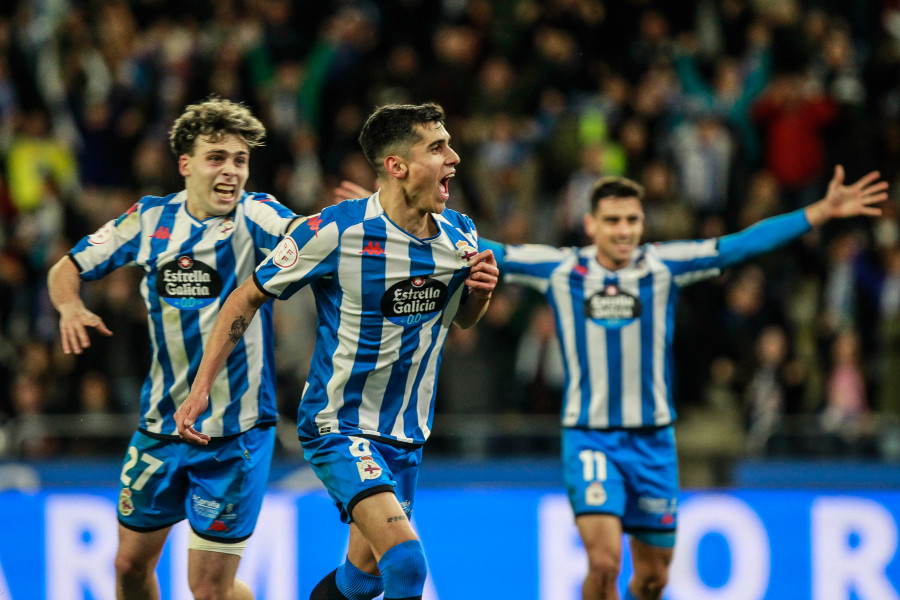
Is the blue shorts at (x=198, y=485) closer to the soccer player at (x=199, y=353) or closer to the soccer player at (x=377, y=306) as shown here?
the soccer player at (x=199, y=353)

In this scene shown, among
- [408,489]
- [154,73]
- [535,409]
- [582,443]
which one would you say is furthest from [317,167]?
[408,489]

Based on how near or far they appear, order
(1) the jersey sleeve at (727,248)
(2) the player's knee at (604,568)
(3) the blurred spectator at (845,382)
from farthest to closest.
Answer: (3) the blurred spectator at (845,382)
(1) the jersey sleeve at (727,248)
(2) the player's knee at (604,568)

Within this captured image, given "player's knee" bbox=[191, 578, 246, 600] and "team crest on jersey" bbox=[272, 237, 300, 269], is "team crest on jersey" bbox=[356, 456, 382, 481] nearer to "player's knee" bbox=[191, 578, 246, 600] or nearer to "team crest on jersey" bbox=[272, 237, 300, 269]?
"team crest on jersey" bbox=[272, 237, 300, 269]

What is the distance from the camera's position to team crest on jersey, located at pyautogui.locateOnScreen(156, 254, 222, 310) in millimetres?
5660

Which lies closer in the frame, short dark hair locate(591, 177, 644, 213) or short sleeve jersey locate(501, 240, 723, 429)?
short sleeve jersey locate(501, 240, 723, 429)

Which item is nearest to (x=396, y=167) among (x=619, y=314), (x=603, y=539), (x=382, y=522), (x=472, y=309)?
(x=472, y=309)

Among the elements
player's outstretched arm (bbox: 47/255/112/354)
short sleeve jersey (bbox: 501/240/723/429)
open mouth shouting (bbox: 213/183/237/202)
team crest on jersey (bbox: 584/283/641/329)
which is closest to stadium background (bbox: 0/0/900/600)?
short sleeve jersey (bbox: 501/240/723/429)

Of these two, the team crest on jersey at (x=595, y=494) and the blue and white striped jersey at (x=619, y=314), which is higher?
the blue and white striped jersey at (x=619, y=314)

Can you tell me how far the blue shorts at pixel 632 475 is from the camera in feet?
22.2

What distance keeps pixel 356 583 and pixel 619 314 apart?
2384 mm

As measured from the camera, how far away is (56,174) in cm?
1234

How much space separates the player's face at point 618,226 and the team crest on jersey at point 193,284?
243 centimetres

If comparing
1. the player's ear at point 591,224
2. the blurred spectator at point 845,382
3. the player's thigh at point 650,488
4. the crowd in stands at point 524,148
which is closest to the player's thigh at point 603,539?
the player's thigh at point 650,488

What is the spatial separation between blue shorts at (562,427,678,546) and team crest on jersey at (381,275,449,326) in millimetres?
1884
